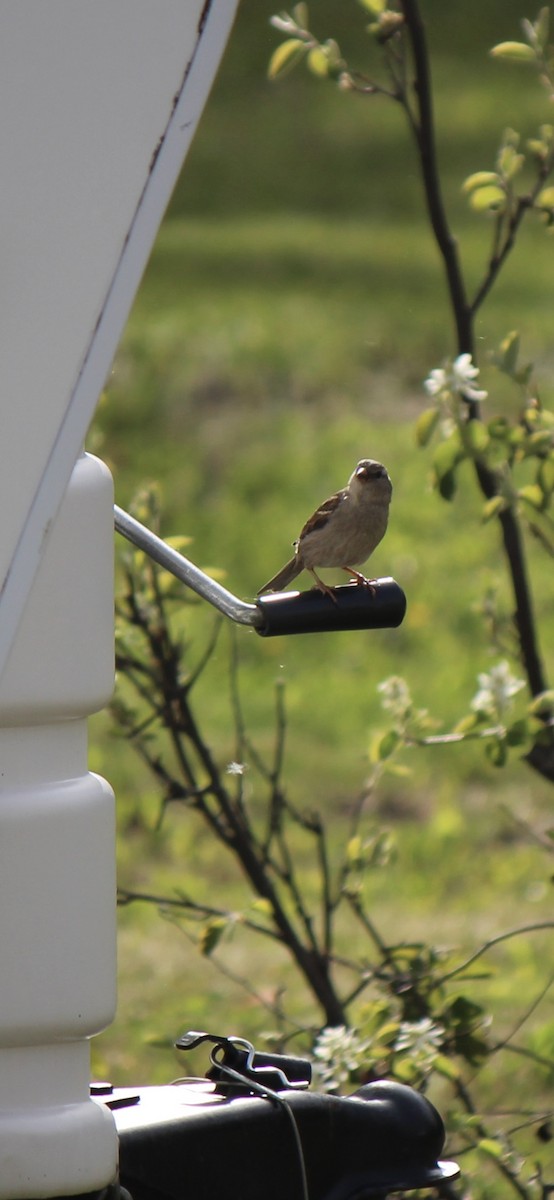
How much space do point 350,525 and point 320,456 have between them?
628 cm

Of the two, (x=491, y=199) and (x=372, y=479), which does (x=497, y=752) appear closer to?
(x=372, y=479)

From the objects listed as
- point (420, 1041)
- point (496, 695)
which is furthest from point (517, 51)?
point (420, 1041)

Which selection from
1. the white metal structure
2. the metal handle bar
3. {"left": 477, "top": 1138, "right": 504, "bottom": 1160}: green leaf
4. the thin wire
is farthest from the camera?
{"left": 477, "top": 1138, "right": 504, "bottom": 1160}: green leaf

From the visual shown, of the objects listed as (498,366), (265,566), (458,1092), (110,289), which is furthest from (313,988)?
(265,566)

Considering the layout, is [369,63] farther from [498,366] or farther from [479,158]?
[498,366]

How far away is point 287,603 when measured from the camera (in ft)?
5.12

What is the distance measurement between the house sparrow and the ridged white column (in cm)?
140

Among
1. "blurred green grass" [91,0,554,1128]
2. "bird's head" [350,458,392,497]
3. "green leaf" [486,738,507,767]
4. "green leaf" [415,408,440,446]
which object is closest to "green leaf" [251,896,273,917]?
"blurred green grass" [91,0,554,1128]

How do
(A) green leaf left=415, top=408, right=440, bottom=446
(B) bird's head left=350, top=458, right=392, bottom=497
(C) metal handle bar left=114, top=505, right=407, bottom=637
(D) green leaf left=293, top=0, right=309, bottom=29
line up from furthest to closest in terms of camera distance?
1. (D) green leaf left=293, top=0, right=309, bottom=29
2. (B) bird's head left=350, top=458, right=392, bottom=497
3. (A) green leaf left=415, top=408, right=440, bottom=446
4. (C) metal handle bar left=114, top=505, right=407, bottom=637

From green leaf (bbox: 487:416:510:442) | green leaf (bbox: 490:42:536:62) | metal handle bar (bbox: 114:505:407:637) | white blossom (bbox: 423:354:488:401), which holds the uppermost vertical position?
green leaf (bbox: 490:42:536:62)

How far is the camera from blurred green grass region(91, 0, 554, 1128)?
18.0 feet

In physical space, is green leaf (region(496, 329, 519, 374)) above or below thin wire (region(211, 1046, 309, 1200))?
above

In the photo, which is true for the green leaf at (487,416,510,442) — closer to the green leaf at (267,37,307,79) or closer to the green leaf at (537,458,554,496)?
the green leaf at (537,458,554,496)

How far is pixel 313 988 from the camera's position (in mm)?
3285
